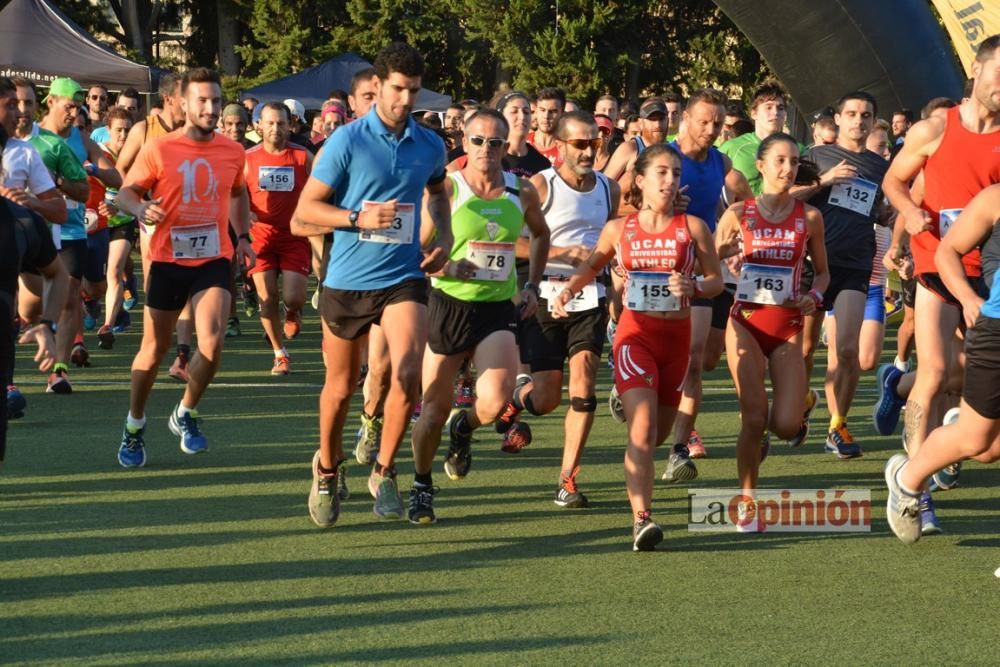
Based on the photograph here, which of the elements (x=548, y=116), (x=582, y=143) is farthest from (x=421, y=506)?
(x=548, y=116)

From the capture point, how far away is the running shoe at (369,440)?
8.71 m

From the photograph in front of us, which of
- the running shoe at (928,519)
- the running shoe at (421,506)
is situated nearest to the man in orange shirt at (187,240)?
the running shoe at (421,506)

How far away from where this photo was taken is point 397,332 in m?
7.24

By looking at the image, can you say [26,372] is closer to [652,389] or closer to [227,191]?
[227,191]

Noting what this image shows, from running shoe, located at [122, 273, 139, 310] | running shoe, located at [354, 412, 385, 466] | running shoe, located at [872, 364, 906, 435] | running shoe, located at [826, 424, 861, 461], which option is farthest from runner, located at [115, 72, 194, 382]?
running shoe, located at [122, 273, 139, 310]

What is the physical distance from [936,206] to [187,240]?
3.93 metres

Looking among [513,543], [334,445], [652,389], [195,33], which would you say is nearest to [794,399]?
[652,389]

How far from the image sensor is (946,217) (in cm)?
746

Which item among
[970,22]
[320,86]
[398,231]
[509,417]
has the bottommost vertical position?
[509,417]

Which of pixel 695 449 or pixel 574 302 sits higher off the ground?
pixel 574 302

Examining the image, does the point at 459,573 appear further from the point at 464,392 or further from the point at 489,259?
the point at 464,392

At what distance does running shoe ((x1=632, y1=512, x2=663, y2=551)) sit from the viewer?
22.9 feet

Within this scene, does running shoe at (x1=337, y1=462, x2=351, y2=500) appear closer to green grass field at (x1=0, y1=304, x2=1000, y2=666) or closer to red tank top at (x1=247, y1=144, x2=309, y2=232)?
green grass field at (x1=0, y1=304, x2=1000, y2=666)

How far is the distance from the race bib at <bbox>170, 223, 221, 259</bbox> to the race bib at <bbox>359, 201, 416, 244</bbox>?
85.7 inches
